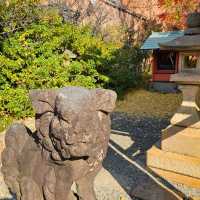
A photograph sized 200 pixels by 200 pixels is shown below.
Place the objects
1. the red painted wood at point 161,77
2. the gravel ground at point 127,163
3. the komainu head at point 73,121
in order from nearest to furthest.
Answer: the komainu head at point 73,121, the gravel ground at point 127,163, the red painted wood at point 161,77

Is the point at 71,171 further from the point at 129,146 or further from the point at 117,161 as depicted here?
the point at 129,146

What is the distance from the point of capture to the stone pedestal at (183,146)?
475cm

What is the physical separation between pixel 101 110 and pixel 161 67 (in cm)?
1345

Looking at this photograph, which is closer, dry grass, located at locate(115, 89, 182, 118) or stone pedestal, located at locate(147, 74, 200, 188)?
stone pedestal, located at locate(147, 74, 200, 188)

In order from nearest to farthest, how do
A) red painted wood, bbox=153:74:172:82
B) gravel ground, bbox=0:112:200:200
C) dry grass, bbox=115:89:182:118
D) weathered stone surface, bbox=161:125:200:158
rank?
gravel ground, bbox=0:112:200:200, weathered stone surface, bbox=161:125:200:158, dry grass, bbox=115:89:182:118, red painted wood, bbox=153:74:172:82

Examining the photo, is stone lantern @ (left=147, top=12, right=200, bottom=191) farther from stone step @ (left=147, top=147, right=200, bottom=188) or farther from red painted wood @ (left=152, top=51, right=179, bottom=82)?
red painted wood @ (left=152, top=51, right=179, bottom=82)

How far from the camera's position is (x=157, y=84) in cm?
1398

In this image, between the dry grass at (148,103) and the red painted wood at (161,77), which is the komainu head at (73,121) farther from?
the red painted wood at (161,77)

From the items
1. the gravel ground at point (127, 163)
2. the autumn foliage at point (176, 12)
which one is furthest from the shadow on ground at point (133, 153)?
the autumn foliage at point (176, 12)

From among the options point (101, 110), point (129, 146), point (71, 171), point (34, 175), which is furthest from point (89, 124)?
point (129, 146)

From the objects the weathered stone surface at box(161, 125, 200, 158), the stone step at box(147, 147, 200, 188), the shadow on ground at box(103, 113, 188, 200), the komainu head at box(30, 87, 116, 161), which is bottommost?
the shadow on ground at box(103, 113, 188, 200)

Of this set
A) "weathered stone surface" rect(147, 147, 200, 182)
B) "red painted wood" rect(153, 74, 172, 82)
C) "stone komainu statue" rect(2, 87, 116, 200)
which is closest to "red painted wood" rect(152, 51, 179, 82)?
"red painted wood" rect(153, 74, 172, 82)

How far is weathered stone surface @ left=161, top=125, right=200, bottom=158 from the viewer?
484 cm

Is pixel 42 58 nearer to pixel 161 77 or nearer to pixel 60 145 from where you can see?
pixel 60 145
